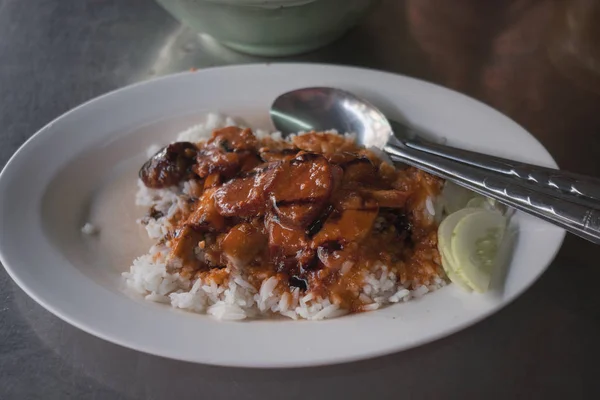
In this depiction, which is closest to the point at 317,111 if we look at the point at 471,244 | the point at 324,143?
the point at 324,143

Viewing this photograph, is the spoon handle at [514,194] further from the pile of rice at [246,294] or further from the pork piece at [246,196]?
the pork piece at [246,196]

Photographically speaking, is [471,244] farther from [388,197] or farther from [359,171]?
[359,171]

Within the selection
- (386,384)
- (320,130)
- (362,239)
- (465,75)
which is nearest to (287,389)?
(386,384)

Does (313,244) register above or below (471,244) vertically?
below

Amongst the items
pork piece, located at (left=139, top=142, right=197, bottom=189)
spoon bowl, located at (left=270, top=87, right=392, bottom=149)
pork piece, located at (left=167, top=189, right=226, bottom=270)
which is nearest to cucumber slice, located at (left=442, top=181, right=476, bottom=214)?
spoon bowl, located at (left=270, top=87, right=392, bottom=149)

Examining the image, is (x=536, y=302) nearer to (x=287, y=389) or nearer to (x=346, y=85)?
(x=287, y=389)
